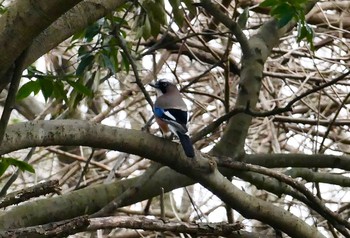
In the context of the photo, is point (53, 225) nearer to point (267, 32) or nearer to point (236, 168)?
point (236, 168)

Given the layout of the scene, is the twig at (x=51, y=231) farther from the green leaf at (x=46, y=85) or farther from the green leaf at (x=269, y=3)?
the green leaf at (x=269, y=3)

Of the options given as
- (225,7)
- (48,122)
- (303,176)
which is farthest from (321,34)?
(48,122)

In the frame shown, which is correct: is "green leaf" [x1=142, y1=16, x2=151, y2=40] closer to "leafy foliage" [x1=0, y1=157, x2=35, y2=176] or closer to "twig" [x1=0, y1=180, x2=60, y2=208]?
"leafy foliage" [x1=0, y1=157, x2=35, y2=176]

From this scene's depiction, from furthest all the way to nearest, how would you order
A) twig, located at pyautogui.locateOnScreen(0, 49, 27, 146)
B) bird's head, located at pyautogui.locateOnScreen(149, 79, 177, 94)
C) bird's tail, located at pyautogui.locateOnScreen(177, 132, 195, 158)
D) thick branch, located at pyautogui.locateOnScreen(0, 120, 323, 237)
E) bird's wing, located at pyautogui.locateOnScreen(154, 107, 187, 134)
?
bird's head, located at pyautogui.locateOnScreen(149, 79, 177, 94), bird's wing, located at pyautogui.locateOnScreen(154, 107, 187, 134), bird's tail, located at pyautogui.locateOnScreen(177, 132, 195, 158), thick branch, located at pyautogui.locateOnScreen(0, 120, 323, 237), twig, located at pyautogui.locateOnScreen(0, 49, 27, 146)

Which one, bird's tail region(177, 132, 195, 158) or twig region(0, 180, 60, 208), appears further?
bird's tail region(177, 132, 195, 158)

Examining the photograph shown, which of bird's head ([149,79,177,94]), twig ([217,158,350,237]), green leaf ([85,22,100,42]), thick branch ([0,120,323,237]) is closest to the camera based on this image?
thick branch ([0,120,323,237])

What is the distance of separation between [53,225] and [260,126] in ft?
10.9

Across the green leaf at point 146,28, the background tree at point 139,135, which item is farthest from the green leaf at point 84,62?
the green leaf at point 146,28

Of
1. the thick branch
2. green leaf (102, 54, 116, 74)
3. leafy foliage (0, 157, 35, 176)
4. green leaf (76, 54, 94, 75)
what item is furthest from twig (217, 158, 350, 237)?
leafy foliage (0, 157, 35, 176)

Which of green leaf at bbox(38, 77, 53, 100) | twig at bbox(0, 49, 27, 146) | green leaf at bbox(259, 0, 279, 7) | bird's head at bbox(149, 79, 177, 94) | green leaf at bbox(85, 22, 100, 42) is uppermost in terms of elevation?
bird's head at bbox(149, 79, 177, 94)

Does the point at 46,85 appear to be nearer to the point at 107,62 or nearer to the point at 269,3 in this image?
the point at 107,62

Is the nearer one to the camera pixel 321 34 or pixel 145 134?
pixel 145 134

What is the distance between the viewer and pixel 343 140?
5.59 metres

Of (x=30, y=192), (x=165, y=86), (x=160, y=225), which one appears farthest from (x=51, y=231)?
(x=165, y=86)
